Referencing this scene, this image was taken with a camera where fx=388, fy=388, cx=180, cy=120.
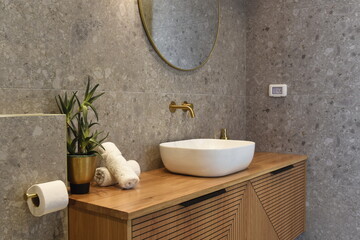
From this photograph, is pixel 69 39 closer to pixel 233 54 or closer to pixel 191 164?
pixel 191 164

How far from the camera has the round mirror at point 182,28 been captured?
2.02 metres

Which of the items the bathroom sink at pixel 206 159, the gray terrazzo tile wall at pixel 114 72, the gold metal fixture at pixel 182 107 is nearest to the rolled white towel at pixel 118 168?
the gray terrazzo tile wall at pixel 114 72

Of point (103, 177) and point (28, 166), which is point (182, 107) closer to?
point (103, 177)

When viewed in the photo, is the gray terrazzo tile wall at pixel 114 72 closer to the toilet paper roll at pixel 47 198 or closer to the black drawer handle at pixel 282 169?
the toilet paper roll at pixel 47 198

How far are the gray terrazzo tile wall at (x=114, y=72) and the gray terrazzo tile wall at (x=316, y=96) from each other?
27 centimetres

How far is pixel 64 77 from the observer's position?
5.29 ft

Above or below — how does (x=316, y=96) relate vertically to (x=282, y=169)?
above

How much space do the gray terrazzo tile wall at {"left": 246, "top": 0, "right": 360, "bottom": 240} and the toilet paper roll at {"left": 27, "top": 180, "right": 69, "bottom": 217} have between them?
6.07 feet

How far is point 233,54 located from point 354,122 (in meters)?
0.92

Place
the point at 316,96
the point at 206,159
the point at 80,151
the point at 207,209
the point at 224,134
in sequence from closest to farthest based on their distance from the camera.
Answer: the point at 80,151, the point at 207,209, the point at 206,159, the point at 224,134, the point at 316,96

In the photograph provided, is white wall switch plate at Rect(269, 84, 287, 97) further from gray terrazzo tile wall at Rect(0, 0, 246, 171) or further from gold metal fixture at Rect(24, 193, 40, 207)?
gold metal fixture at Rect(24, 193, 40, 207)

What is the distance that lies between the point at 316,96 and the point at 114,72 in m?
1.45

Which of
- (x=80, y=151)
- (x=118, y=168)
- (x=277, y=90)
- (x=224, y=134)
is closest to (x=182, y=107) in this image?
(x=224, y=134)

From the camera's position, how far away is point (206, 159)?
1.77 m
